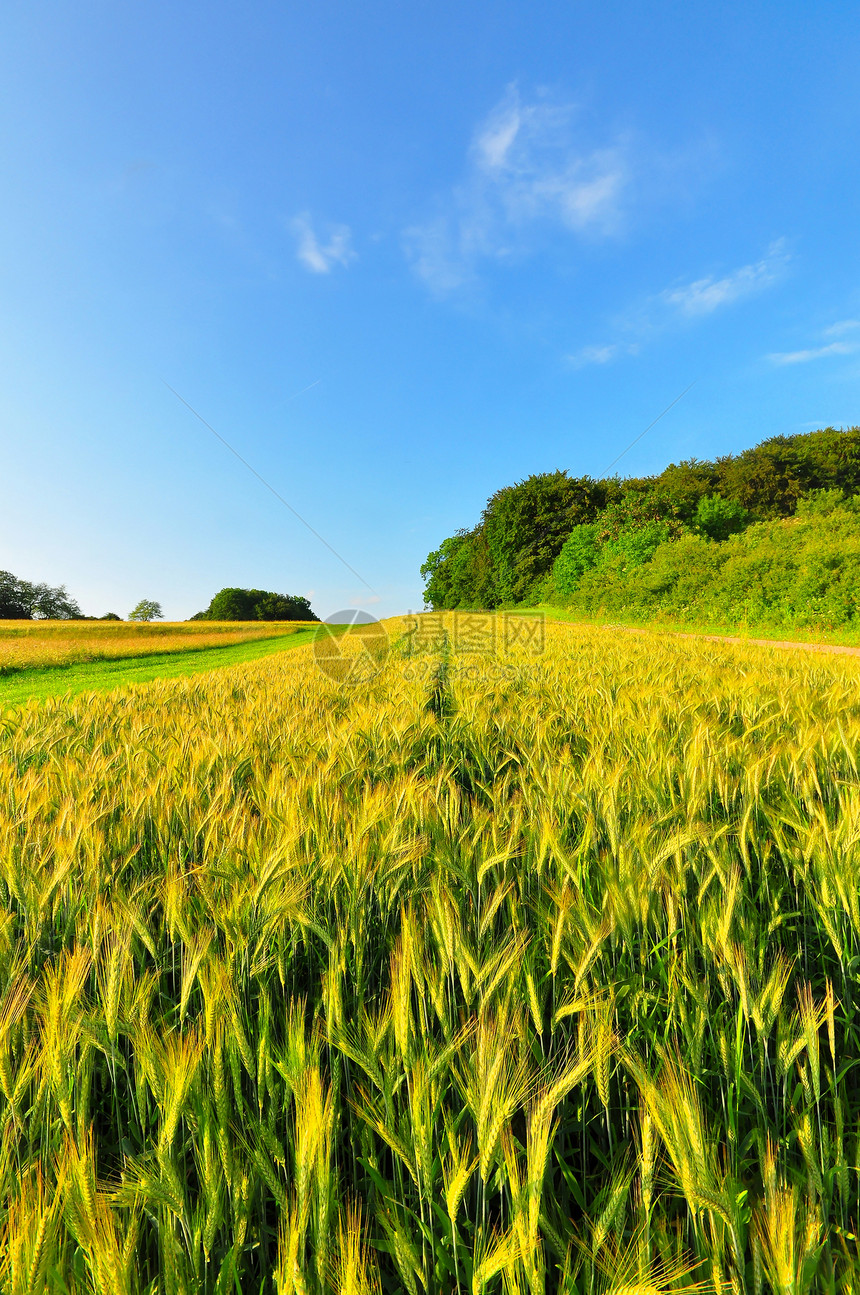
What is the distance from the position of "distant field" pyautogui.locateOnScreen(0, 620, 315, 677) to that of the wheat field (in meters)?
17.9

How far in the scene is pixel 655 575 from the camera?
24297 mm

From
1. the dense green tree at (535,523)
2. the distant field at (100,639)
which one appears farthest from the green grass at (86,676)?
the dense green tree at (535,523)

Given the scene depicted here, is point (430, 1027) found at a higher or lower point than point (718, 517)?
lower

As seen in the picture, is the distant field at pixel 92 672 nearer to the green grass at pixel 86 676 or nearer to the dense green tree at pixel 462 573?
the green grass at pixel 86 676

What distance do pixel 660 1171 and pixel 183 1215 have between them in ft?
2.44

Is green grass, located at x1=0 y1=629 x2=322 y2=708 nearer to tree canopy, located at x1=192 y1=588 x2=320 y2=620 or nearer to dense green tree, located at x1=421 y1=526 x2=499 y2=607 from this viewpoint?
dense green tree, located at x1=421 y1=526 x2=499 y2=607

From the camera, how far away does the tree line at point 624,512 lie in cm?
3325

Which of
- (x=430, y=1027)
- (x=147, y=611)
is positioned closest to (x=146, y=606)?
(x=147, y=611)

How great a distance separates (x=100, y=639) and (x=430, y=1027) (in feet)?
128

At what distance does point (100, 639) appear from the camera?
112 ft

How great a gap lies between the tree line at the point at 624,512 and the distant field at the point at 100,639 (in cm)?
2032

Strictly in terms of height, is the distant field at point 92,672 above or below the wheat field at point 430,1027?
below

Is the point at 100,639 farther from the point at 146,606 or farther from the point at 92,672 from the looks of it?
the point at 146,606

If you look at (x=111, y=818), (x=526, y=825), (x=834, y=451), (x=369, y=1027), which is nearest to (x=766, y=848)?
(x=526, y=825)
